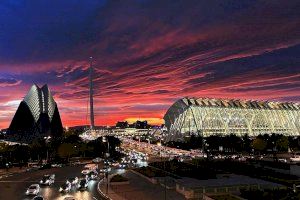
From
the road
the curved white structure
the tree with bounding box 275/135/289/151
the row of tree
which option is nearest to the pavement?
the road

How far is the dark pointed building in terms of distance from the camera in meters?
148

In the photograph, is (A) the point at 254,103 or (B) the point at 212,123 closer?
(B) the point at 212,123

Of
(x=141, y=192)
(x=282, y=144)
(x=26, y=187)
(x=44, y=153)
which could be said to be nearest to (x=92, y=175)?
(x=26, y=187)

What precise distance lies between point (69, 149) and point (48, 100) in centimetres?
7484

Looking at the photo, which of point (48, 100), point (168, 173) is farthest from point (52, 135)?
point (168, 173)

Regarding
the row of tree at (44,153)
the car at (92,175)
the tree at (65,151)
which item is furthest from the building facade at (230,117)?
the car at (92,175)

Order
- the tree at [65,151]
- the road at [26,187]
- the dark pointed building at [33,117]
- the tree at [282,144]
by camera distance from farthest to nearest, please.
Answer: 1. the dark pointed building at [33,117]
2. the tree at [282,144]
3. the tree at [65,151]
4. the road at [26,187]

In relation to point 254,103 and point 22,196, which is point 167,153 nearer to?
point 22,196

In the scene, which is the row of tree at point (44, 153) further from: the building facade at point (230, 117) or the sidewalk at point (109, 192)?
the building facade at point (230, 117)

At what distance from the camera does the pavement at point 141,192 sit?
3672cm

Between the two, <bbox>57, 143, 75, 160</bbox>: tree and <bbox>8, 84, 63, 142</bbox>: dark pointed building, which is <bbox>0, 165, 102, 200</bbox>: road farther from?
<bbox>8, 84, 63, 142</bbox>: dark pointed building

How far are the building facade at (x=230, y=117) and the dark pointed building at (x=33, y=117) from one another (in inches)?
1810

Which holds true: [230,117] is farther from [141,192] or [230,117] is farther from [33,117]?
[141,192]

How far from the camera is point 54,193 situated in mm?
39938
